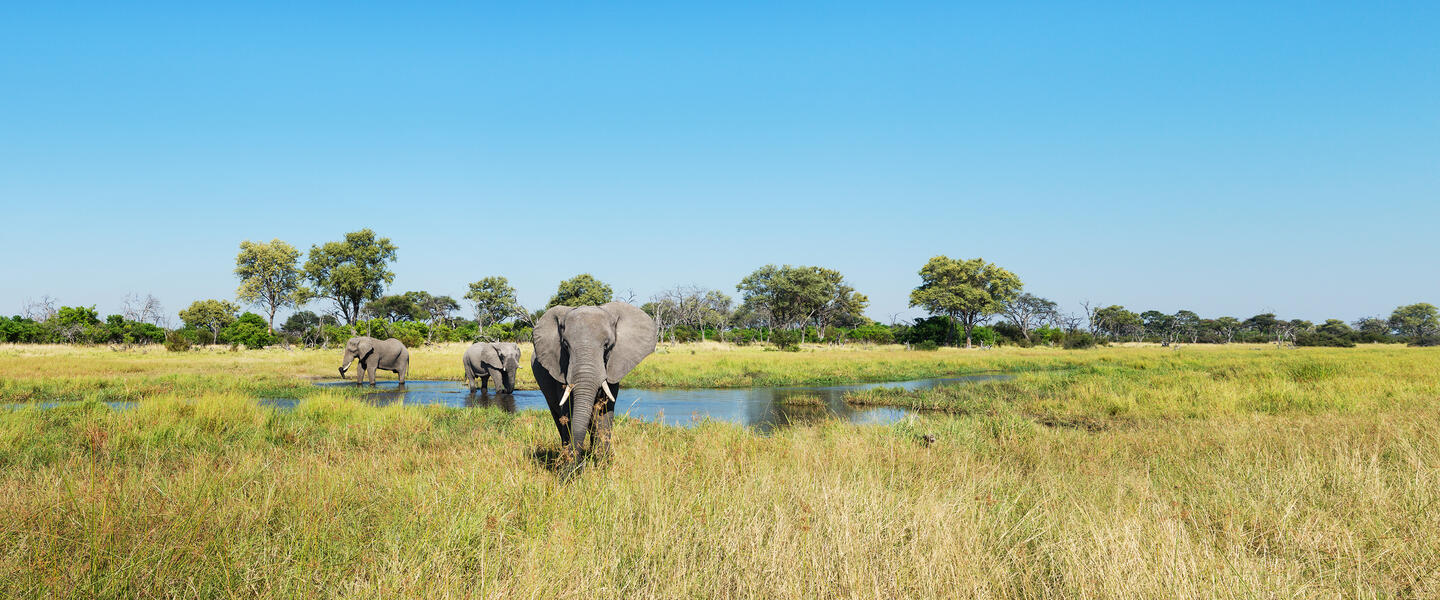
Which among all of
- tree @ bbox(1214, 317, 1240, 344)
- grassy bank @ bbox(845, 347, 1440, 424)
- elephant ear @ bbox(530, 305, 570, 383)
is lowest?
grassy bank @ bbox(845, 347, 1440, 424)

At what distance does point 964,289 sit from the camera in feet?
205

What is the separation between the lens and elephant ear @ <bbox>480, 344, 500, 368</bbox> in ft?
66.4

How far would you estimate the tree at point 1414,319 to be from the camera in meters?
94.6

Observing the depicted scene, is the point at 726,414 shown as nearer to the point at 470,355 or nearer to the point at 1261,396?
the point at 470,355

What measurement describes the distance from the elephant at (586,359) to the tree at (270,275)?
58.3 m

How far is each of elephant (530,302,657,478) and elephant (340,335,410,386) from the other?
18653mm

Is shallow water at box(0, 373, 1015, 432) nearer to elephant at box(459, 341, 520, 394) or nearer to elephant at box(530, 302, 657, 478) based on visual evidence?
elephant at box(459, 341, 520, 394)

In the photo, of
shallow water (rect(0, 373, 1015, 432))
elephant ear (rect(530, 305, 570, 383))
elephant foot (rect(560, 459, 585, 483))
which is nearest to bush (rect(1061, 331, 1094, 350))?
shallow water (rect(0, 373, 1015, 432))

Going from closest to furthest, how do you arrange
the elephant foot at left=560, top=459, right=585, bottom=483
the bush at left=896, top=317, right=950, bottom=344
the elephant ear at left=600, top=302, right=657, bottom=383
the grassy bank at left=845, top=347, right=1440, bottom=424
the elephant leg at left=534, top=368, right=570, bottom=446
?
the elephant foot at left=560, top=459, right=585, bottom=483 → the elephant ear at left=600, top=302, right=657, bottom=383 → the elephant leg at left=534, top=368, right=570, bottom=446 → the grassy bank at left=845, top=347, right=1440, bottom=424 → the bush at left=896, top=317, right=950, bottom=344

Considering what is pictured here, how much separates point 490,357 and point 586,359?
15.0 metres

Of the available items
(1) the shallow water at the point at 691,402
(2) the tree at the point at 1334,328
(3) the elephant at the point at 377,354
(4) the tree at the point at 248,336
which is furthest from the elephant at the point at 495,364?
(2) the tree at the point at 1334,328

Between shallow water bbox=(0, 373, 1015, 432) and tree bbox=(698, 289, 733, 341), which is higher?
tree bbox=(698, 289, 733, 341)

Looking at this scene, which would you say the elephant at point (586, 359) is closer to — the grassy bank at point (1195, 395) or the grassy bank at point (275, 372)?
the grassy bank at point (1195, 395)

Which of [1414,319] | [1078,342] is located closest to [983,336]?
[1078,342]
